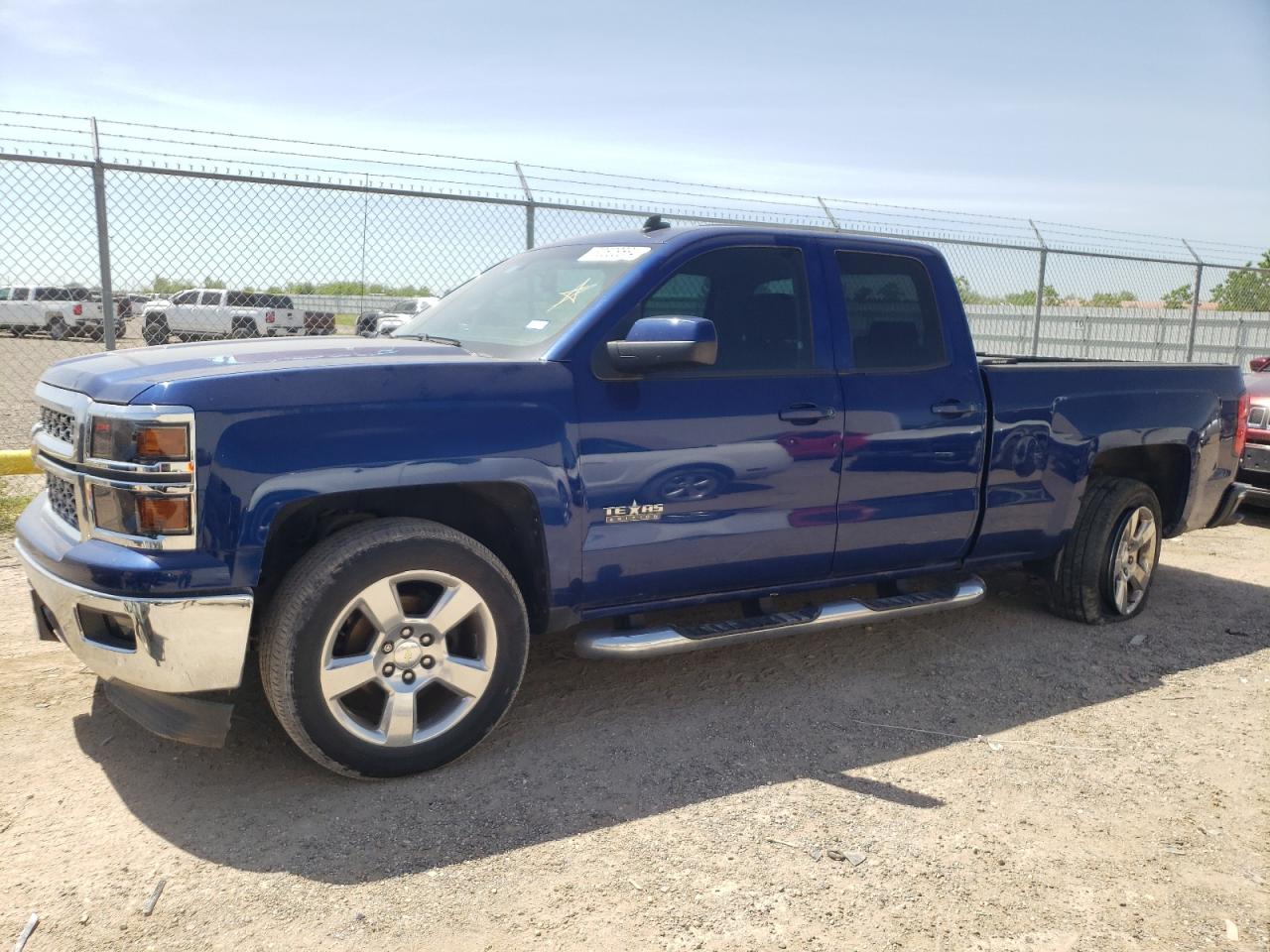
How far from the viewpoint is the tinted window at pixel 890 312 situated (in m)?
4.28

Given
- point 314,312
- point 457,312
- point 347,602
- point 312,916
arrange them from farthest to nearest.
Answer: point 314,312
point 457,312
point 347,602
point 312,916

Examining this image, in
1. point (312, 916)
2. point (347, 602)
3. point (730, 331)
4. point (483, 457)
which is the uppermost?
point (730, 331)

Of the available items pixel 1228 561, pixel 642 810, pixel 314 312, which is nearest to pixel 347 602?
pixel 642 810

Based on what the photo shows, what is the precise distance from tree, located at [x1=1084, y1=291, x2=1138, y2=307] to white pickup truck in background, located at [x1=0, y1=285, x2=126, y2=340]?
436 inches

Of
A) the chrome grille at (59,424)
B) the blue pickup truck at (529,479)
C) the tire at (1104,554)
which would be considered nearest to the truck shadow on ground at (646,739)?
the tire at (1104,554)

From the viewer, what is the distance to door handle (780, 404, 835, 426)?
392 centimetres

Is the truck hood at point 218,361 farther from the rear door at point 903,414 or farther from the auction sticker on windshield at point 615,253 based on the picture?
the rear door at point 903,414

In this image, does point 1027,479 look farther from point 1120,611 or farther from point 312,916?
point 312,916

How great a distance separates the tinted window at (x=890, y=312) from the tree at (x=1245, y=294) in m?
12.3

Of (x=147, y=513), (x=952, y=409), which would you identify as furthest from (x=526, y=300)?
(x=952, y=409)

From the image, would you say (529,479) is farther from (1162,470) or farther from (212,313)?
(212,313)

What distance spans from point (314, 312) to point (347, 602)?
5277 mm

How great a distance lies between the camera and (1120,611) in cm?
531

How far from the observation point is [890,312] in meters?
4.41
